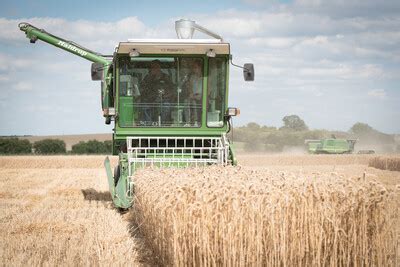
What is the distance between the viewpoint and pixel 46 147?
3794 centimetres

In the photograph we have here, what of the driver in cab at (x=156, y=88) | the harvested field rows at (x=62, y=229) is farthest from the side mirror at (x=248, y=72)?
the harvested field rows at (x=62, y=229)

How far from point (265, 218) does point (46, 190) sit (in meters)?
11.1

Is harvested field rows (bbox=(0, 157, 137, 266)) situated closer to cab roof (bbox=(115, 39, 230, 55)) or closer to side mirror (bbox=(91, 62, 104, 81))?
side mirror (bbox=(91, 62, 104, 81))

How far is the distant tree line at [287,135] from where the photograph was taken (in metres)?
47.7

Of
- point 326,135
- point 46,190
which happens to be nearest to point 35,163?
point 46,190

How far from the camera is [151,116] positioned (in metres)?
10.6

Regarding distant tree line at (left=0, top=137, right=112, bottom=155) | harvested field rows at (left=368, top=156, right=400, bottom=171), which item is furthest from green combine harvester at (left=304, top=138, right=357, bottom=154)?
distant tree line at (left=0, top=137, right=112, bottom=155)

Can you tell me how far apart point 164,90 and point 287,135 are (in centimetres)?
3928

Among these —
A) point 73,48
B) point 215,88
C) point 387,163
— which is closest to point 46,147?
point 387,163

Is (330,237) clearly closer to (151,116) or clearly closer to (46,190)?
(151,116)

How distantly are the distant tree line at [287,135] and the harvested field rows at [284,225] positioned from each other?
126ft

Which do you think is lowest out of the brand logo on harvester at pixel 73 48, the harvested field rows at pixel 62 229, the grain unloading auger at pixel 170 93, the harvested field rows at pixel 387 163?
the harvested field rows at pixel 387 163

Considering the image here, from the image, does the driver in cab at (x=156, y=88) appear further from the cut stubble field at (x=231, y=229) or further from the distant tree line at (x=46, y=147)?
the distant tree line at (x=46, y=147)

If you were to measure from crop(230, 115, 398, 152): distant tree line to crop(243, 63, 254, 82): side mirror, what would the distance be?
33855 mm
